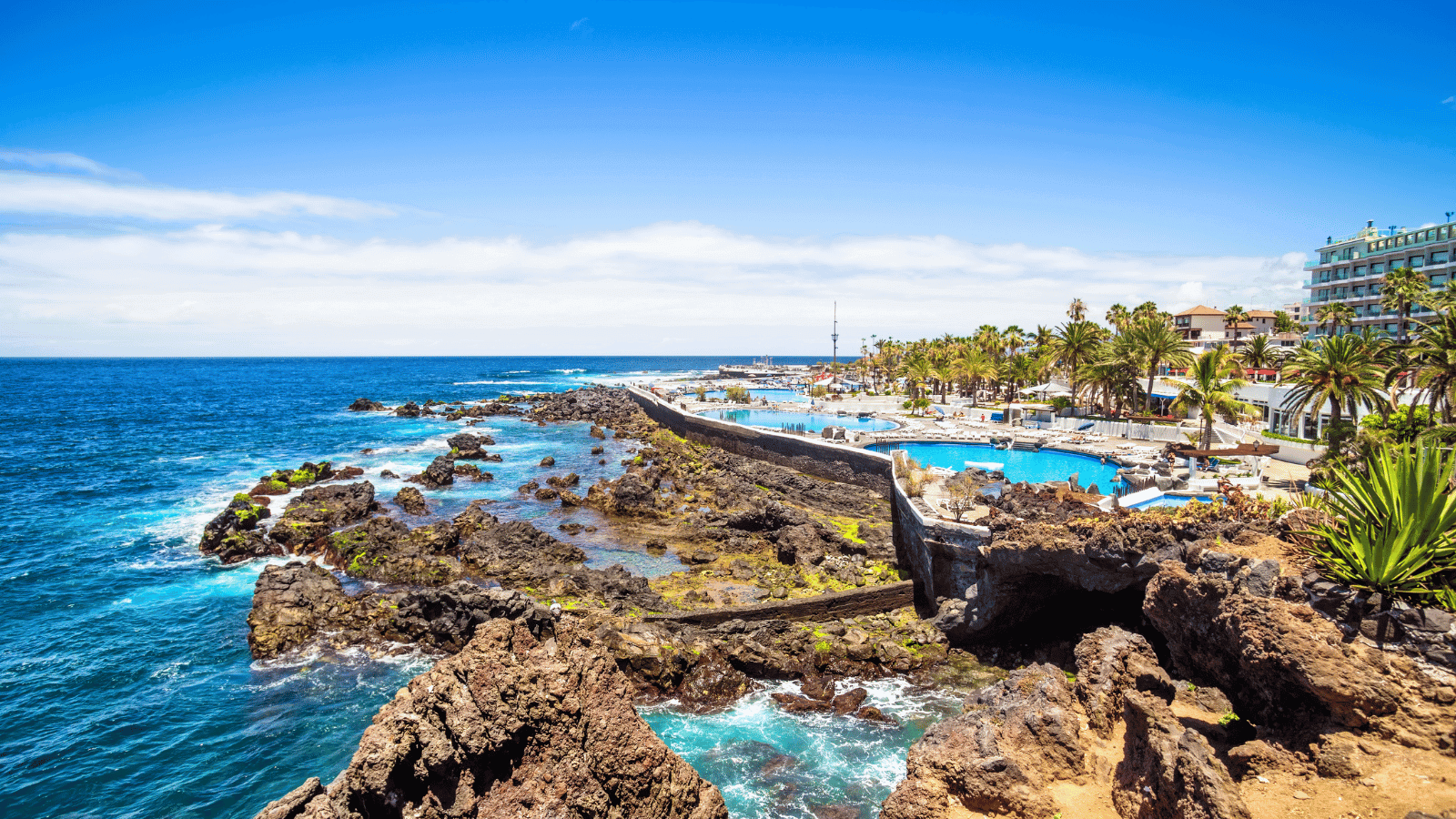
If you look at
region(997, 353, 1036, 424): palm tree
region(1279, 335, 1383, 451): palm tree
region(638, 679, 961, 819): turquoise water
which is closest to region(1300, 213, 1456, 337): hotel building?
region(997, 353, 1036, 424): palm tree

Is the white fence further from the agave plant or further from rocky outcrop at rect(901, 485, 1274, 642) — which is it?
the agave plant

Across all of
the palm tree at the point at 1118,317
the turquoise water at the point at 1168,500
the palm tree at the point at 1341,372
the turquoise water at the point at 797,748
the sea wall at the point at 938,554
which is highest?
the palm tree at the point at 1118,317

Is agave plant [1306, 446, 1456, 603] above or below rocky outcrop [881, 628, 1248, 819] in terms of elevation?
above

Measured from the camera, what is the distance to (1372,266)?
223 feet

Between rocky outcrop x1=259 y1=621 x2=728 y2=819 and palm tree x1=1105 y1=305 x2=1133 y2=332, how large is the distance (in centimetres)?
6555

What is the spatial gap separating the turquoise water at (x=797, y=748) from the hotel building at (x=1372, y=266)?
68831mm

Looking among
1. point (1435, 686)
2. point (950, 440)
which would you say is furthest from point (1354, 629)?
point (950, 440)

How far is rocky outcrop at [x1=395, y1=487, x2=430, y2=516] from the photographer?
1346 inches

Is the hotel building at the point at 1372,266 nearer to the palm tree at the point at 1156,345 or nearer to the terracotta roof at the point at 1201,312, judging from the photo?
the terracotta roof at the point at 1201,312

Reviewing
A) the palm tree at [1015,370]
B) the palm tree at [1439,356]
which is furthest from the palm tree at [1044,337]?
the palm tree at [1439,356]

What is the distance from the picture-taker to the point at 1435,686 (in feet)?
26.9

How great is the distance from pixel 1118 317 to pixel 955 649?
56981 mm

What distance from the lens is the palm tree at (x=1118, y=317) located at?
62.0 meters

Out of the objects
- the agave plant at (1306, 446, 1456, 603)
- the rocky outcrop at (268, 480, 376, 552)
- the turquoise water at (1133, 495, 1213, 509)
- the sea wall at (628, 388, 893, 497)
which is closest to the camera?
the agave plant at (1306, 446, 1456, 603)
